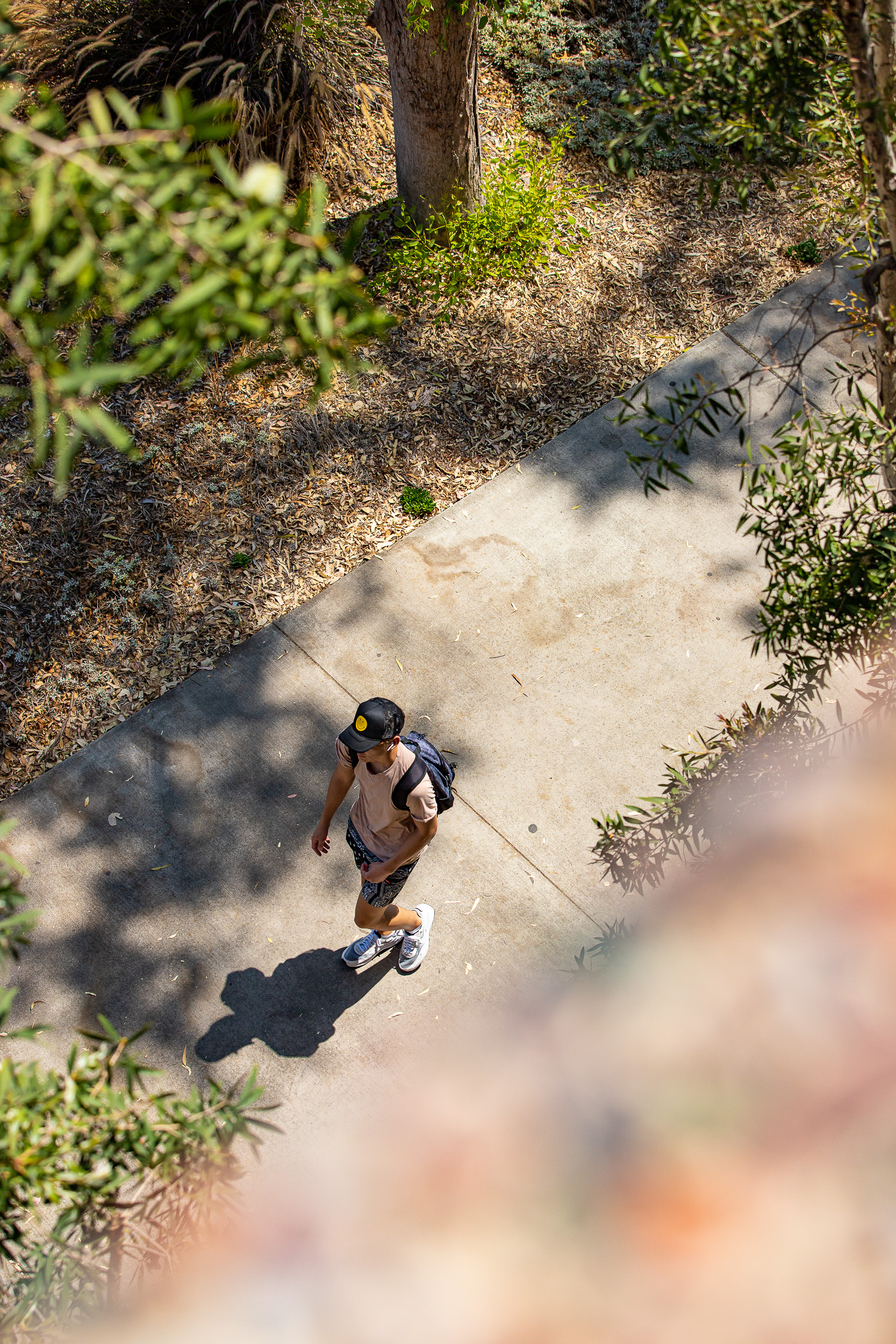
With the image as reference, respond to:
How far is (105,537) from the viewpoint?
213 inches

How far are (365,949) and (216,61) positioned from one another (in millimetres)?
6387

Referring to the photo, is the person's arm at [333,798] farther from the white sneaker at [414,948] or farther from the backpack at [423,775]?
the white sneaker at [414,948]

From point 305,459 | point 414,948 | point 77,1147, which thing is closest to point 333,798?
point 414,948

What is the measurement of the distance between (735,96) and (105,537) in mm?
4112

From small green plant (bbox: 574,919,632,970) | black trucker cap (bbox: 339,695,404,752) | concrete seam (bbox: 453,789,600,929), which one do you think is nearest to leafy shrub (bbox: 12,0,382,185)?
concrete seam (bbox: 453,789,600,929)

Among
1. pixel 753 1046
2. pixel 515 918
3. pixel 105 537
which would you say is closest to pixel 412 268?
pixel 105 537

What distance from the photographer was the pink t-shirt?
11.1ft

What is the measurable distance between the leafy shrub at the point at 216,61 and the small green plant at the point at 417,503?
9.68ft

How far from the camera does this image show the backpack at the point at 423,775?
339 centimetres

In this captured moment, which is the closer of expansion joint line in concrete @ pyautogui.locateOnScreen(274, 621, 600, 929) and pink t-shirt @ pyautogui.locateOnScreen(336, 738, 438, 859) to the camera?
pink t-shirt @ pyautogui.locateOnScreen(336, 738, 438, 859)

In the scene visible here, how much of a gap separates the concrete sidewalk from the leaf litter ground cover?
256 mm

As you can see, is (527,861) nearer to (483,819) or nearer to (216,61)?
(483,819)

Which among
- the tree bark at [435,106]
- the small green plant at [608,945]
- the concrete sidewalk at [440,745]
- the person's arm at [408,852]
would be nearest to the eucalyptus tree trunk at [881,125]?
the concrete sidewalk at [440,745]

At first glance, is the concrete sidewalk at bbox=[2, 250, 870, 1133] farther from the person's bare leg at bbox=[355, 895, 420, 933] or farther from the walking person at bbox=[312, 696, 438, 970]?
the person's bare leg at bbox=[355, 895, 420, 933]
